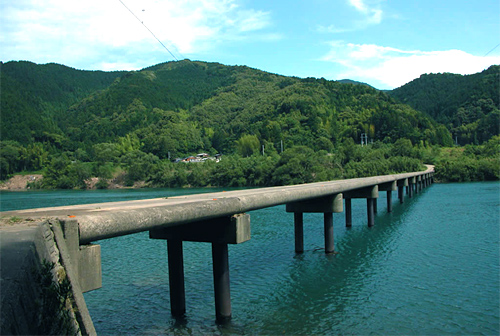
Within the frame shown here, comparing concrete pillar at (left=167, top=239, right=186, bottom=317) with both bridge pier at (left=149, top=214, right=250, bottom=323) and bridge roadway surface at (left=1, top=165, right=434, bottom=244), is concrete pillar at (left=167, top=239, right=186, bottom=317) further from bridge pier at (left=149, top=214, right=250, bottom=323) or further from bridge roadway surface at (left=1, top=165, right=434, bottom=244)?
bridge roadway surface at (left=1, top=165, right=434, bottom=244)

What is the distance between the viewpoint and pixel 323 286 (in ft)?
57.2

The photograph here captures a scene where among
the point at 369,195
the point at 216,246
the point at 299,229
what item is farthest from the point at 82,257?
the point at 369,195

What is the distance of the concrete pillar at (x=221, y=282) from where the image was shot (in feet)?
43.6

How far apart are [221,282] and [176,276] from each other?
1506 millimetres

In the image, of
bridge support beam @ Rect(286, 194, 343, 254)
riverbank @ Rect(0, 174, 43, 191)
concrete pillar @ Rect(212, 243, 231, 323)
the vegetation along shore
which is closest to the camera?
Answer: concrete pillar @ Rect(212, 243, 231, 323)

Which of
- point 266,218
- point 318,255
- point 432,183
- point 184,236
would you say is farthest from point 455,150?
point 184,236

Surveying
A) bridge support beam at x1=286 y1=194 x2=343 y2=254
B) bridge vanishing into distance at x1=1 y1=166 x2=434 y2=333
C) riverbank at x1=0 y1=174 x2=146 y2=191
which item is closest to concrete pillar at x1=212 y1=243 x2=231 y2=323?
bridge vanishing into distance at x1=1 y1=166 x2=434 y2=333

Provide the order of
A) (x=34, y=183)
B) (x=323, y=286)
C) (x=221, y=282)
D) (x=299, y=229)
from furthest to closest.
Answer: (x=34, y=183) → (x=299, y=229) → (x=323, y=286) → (x=221, y=282)

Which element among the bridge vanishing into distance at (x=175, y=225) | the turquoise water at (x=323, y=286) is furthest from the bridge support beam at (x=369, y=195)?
the bridge vanishing into distance at (x=175, y=225)

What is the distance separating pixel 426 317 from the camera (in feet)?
45.4

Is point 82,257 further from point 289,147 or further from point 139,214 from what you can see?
point 289,147

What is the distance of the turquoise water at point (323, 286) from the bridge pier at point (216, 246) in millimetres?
509

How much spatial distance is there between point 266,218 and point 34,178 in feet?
376

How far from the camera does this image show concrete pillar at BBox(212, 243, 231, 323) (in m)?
13.3
